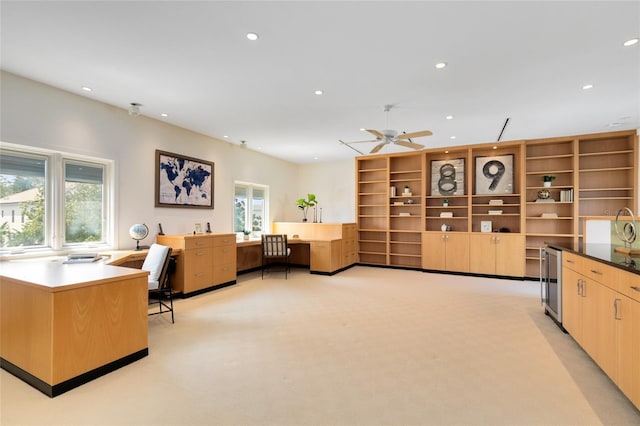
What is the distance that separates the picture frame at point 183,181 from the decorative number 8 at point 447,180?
16.5 ft

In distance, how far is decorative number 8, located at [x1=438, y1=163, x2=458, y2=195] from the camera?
6.88 metres

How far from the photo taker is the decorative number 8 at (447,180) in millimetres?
6883

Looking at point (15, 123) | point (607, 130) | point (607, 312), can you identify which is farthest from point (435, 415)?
point (607, 130)

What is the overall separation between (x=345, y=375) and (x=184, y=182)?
4333mm

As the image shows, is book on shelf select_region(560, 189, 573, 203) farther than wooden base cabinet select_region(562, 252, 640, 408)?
Yes

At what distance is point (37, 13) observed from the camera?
2336 mm

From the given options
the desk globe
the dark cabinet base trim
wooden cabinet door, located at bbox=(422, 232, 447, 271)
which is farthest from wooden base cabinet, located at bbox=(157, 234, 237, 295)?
wooden cabinet door, located at bbox=(422, 232, 447, 271)

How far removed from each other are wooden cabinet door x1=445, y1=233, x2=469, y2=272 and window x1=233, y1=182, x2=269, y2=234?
169 inches

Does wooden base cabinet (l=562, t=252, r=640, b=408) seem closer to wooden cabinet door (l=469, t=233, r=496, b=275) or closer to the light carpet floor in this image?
the light carpet floor

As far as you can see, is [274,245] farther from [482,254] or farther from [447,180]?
[482,254]

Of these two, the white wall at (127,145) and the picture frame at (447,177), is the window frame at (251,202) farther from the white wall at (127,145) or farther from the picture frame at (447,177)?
the picture frame at (447,177)

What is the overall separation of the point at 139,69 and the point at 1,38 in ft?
3.42

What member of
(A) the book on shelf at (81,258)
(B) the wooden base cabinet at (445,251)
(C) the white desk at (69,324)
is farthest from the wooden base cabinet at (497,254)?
(A) the book on shelf at (81,258)

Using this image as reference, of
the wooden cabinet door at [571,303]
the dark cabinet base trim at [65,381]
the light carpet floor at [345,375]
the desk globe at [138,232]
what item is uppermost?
the desk globe at [138,232]
